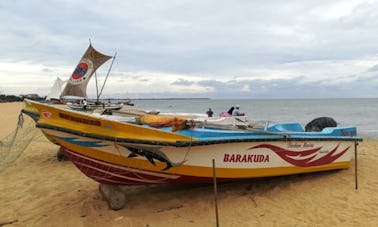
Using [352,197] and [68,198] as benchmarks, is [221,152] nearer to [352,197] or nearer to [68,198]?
[352,197]

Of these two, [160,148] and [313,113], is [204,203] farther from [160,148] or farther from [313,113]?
[313,113]

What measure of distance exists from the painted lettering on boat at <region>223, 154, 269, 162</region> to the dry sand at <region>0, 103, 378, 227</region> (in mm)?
705

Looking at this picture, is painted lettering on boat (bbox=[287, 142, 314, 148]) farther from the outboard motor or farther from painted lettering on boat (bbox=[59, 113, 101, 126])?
painted lettering on boat (bbox=[59, 113, 101, 126])

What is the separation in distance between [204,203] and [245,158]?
1.10 m

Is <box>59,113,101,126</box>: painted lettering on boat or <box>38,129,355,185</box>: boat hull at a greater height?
<box>59,113,101,126</box>: painted lettering on boat

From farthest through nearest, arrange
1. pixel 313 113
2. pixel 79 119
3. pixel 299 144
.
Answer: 1. pixel 313 113
2. pixel 299 144
3. pixel 79 119

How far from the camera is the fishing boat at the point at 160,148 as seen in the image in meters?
5.52

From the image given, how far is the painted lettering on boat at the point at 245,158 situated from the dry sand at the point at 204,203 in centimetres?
71

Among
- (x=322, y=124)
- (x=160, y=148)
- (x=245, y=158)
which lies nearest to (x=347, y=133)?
(x=322, y=124)

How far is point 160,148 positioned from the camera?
18.4 feet

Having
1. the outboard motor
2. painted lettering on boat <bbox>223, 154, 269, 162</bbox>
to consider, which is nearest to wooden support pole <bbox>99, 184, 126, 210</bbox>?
painted lettering on boat <bbox>223, 154, 269, 162</bbox>

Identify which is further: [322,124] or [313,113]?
[313,113]

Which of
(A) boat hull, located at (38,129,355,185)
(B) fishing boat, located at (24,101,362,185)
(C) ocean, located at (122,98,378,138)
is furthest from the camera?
(C) ocean, located at (122,98,378,138)

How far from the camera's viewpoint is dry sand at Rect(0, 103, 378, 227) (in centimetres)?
557
